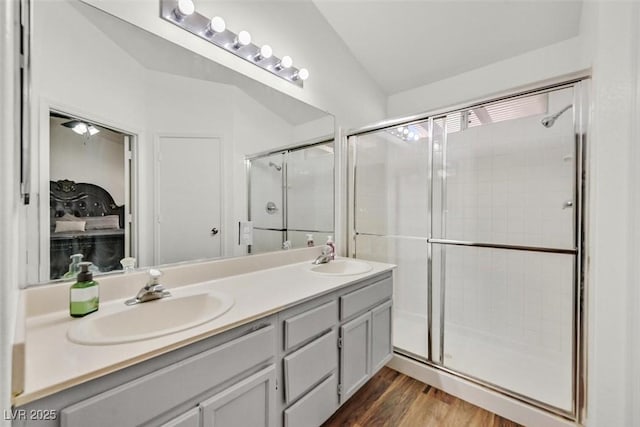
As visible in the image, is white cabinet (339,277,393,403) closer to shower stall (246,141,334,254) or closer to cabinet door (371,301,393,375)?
cabinet door (371,301,393,375)

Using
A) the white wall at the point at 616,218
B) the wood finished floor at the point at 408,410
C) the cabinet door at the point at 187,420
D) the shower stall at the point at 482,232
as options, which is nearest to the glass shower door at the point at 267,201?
the shower stall at the point at 482,232

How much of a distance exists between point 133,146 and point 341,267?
145 centimetres

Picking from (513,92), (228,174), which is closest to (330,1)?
(513,92)

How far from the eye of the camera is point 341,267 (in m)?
2.01

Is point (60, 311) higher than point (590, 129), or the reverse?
point (590, 129)

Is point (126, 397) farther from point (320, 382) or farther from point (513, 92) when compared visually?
point (513, 92)

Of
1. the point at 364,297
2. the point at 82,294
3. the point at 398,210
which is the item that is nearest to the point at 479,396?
the point at 364,297

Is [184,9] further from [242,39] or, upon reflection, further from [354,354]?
[354,354]

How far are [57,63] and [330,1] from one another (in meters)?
1.84

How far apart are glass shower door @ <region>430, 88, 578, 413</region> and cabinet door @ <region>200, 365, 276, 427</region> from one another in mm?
1436

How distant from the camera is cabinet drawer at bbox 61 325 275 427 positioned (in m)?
0.66

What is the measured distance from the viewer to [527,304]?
87.8 inches

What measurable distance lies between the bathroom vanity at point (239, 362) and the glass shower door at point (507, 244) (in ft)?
2.96

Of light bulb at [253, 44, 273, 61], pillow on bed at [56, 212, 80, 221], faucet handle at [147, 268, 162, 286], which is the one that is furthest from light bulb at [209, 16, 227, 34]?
faucet handle at [147, 268, 162, 286]
